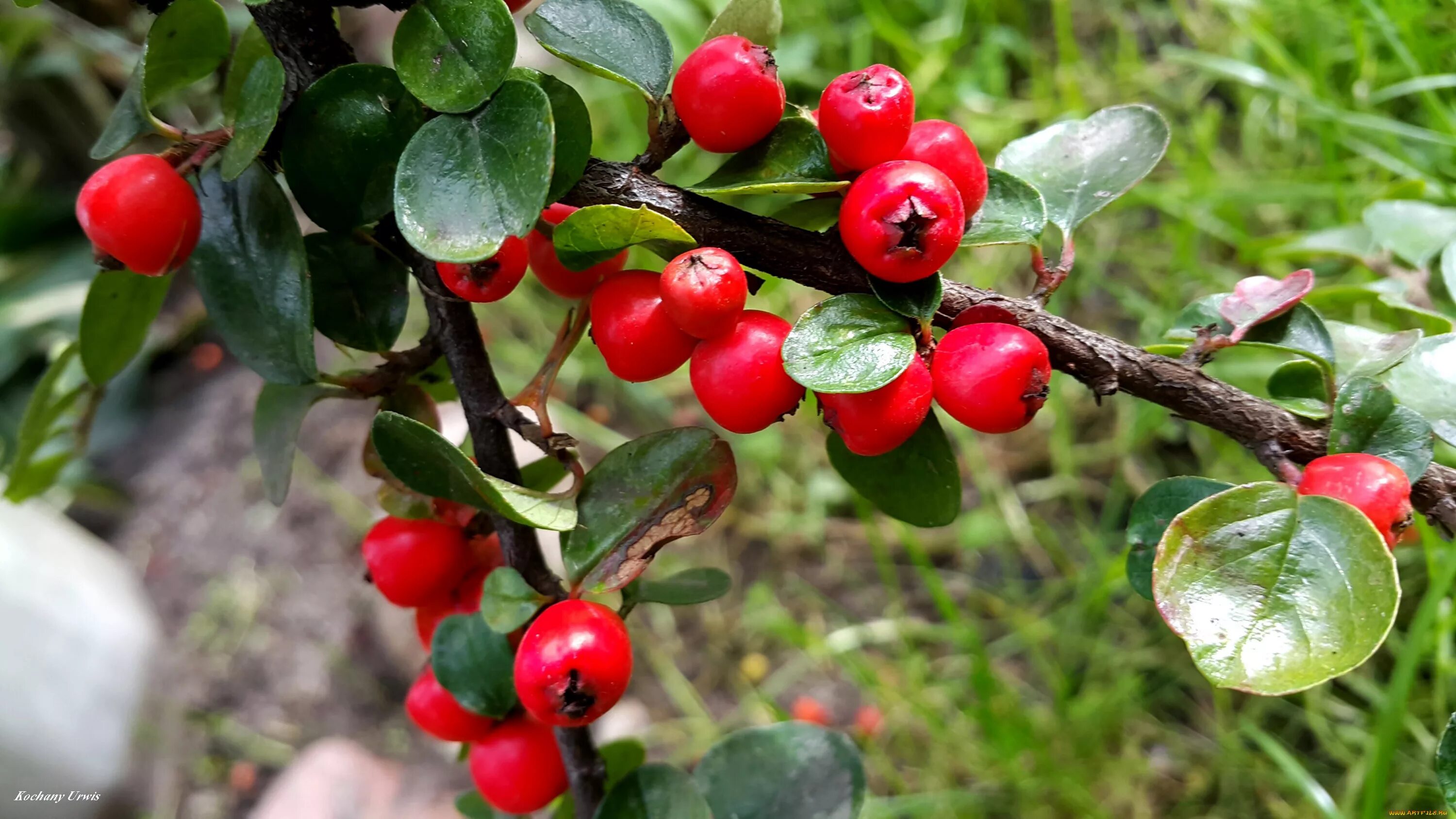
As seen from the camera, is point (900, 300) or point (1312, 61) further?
point (1312, 61)

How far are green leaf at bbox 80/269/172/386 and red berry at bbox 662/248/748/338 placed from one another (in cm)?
41

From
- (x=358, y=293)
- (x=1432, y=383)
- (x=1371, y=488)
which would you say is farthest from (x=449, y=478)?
(x=1432, y=383)

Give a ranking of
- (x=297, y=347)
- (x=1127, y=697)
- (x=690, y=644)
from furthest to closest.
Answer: (x=690, y=644), (x=1127, y=697), (x=297, y=347)

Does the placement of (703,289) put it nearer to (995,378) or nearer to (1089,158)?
(995,378)

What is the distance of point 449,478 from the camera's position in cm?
51

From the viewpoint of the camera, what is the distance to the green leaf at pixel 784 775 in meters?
0.71

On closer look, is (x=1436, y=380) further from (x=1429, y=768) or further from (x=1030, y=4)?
(x=1030, y=4)

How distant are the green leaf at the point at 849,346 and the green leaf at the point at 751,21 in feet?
0.61

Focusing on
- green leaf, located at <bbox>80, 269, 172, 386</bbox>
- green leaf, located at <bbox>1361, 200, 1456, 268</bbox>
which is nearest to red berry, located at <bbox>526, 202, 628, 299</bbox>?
green leaf, located at <bbox>80, 269, 172, 386</bbox>

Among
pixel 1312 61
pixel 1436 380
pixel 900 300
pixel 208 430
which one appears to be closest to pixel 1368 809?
pixel 1436 380

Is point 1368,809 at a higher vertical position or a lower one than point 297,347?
lower

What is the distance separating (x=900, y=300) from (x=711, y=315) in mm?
108

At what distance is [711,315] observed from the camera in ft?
1.44

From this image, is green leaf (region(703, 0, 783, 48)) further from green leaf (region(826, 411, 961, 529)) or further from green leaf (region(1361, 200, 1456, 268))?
green leaf (region(1361, 200, 1456, 268))
